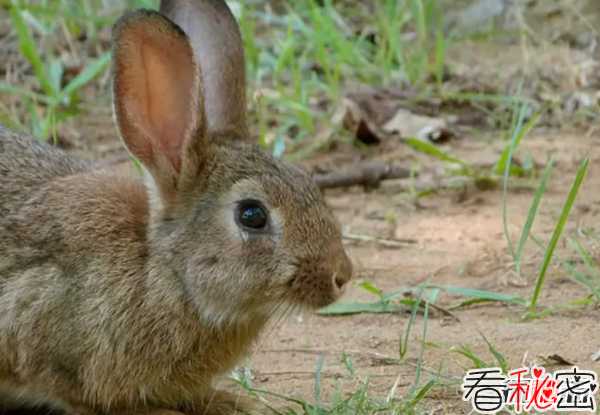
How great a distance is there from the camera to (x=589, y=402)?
12.8 ft

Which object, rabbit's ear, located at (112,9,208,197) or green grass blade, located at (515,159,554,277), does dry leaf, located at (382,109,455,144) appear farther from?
rabbit's ear, located at (112,9,208,197)

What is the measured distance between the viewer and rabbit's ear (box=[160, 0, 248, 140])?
4.51 metres

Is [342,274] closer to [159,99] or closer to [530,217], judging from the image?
[159,99]

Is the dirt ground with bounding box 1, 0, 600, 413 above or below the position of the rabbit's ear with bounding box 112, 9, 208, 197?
below

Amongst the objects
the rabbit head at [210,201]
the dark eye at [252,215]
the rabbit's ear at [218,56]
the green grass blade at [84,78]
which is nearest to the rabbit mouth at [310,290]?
the rabbit head at [210,201]

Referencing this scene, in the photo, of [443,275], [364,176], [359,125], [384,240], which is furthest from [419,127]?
[443,275]

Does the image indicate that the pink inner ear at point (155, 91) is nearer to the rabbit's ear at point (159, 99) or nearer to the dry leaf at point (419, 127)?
the rabbit's ear at point (159, 99)

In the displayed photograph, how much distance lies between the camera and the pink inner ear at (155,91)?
4035 mm

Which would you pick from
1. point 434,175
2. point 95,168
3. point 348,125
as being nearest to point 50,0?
point 348,125

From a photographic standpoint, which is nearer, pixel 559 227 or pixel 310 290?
pixel 310 290

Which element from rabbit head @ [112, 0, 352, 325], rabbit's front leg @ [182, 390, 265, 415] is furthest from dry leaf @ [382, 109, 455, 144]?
rabbit's front leg @ [182, 390, 265, 415]

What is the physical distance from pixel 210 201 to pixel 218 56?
0.75 m

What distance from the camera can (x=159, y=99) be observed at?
4.14m

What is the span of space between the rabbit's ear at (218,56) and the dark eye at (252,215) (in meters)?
0.53
